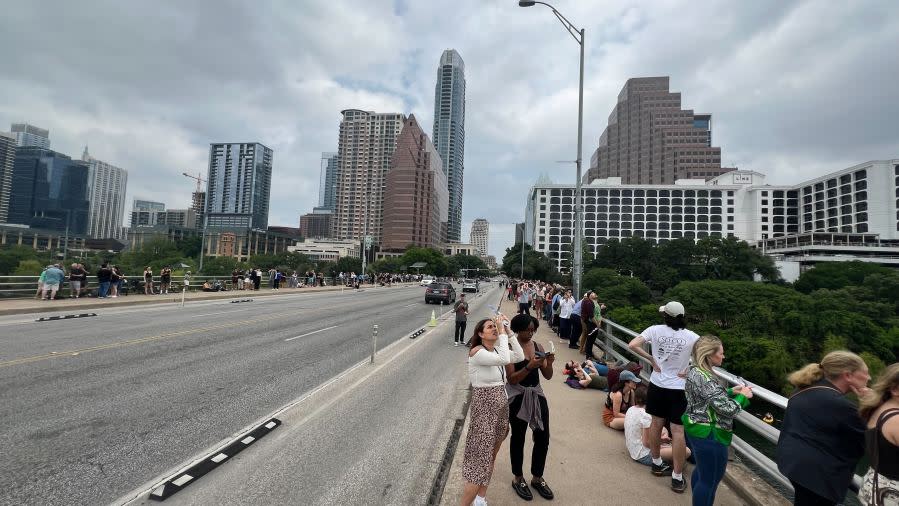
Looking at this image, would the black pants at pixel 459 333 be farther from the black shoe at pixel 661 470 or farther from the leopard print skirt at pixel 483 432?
the leopard print skirt at pixel 483 432

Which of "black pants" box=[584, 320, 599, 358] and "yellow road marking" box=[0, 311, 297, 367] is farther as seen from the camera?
"black pants" box=[584, 320, 599, 358]

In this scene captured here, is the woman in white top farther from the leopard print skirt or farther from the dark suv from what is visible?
the dark suv

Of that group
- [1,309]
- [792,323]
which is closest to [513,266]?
[792,323]

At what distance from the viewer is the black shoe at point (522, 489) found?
4027 millimetres

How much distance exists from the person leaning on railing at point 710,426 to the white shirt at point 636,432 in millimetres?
1285

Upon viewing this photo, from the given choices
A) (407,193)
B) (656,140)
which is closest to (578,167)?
(407,193)

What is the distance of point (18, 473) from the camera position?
4.20 m

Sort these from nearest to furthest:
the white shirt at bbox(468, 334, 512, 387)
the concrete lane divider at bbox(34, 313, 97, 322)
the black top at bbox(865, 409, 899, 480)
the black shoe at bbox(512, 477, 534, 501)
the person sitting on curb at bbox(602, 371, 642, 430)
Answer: the black top at bbox(865, 409, 899, 480), the white shirt at bbox(468, 334, 512, 387), the black shoe at bbox(512, 477, 534, 501), the person sitting on curb at bbox(602, 371, 642, 430), the concrete lane divider at bbox(34, 313, 97, 322)

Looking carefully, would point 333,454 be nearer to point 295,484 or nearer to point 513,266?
point 295,484

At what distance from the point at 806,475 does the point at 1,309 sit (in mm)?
22396

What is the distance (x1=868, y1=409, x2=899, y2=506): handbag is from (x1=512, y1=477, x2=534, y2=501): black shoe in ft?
8.30

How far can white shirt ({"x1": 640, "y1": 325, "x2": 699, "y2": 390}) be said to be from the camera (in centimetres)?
461

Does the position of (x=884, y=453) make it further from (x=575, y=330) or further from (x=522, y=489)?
(x=575, y=330)

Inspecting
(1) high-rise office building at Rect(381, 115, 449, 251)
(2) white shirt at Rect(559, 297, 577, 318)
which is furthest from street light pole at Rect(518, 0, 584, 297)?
(1) high-rise office building at Rect(381, 115, 449, 251)
